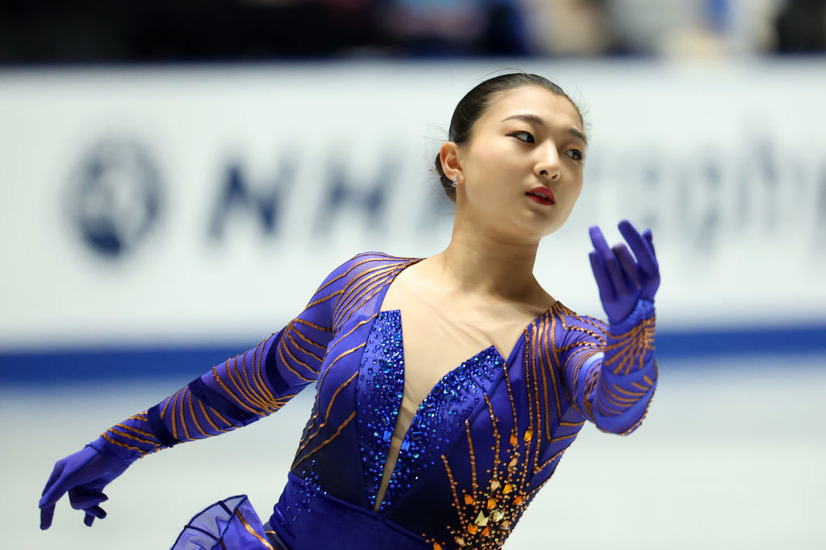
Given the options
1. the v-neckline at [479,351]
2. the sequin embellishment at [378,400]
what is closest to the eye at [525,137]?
the v-neckline at [479,351]

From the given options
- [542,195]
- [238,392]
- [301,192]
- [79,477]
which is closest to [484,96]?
[542,195]

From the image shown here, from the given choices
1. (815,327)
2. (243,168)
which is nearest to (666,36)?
(815,327)

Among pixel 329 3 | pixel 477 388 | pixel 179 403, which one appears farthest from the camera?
pixel 329 3

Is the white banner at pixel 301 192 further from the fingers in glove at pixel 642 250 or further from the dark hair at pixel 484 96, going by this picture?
the fingers in glove at pixel 642 250

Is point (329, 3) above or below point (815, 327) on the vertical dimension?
above

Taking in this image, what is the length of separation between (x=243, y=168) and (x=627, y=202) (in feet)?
6.19

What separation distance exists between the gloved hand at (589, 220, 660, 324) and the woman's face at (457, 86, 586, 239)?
274 millimetres

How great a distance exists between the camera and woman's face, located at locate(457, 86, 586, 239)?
154 cm

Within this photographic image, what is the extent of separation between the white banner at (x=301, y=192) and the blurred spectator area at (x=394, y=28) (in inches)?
6.4

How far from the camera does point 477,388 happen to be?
1.50 meters

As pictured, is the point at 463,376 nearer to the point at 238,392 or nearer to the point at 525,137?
the point at 525,137

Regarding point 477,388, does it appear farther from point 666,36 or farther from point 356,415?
point 666,36

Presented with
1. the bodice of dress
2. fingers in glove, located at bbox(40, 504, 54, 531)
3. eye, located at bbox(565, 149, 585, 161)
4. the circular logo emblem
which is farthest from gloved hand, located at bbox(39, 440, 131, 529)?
the circular logo emblem

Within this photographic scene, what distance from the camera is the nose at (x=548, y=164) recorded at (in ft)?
5.01
